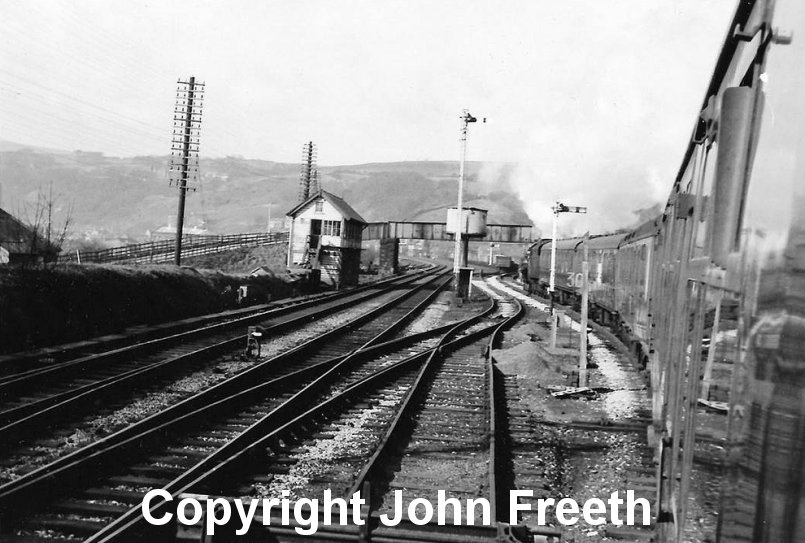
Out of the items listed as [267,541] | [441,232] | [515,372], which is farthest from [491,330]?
[441,232]

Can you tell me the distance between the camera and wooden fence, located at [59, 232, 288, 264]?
142ft

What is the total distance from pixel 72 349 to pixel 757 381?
14.1 metres

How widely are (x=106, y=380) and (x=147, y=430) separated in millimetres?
2958

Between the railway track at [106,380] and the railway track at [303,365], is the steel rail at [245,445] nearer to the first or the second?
the railway track at [303,365]

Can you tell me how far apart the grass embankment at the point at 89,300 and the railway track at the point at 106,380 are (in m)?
2.76

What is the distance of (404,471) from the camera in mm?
7465

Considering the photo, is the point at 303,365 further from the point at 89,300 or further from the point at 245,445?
the point at 89,300

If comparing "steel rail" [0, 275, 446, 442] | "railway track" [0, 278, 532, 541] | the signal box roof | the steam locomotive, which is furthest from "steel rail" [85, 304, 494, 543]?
the signal box roof

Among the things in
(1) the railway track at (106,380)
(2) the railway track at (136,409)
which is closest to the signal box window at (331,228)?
(2) the railway track at (136,409)

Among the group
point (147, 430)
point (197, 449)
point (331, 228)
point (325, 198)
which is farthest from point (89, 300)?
point (325, 198)

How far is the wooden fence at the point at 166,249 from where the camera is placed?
1703 inches

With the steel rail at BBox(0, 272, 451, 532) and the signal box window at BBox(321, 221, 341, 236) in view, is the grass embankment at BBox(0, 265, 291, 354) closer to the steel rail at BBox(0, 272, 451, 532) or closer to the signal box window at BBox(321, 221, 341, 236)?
the steel rail at BBox(0, 272, 451, 532)

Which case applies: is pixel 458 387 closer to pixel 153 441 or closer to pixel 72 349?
pixel 153 441

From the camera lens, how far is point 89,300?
680 inches
